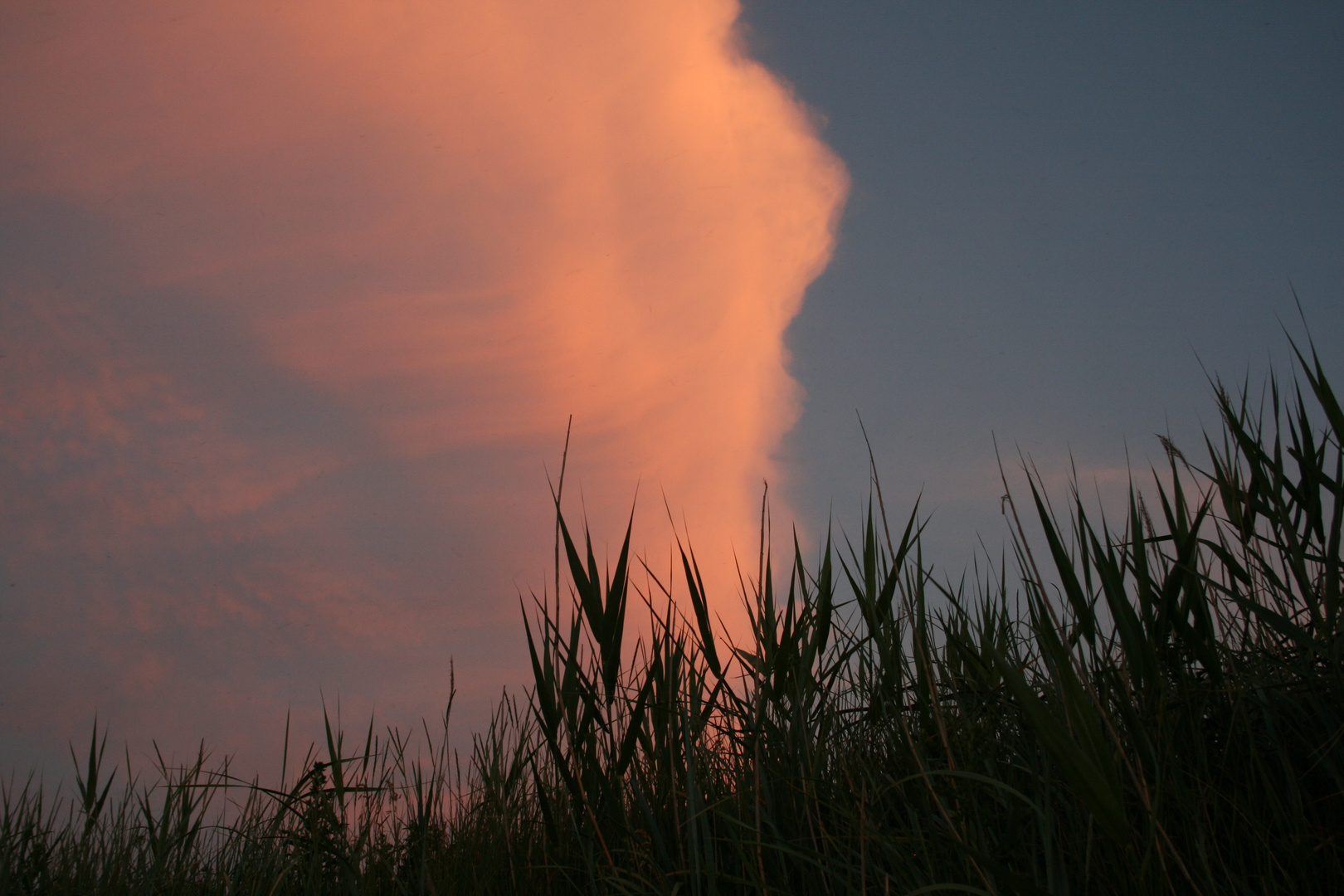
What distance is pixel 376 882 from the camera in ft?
6.16

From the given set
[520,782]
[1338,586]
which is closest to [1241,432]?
[1338,586]

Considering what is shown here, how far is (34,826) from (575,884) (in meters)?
2.42

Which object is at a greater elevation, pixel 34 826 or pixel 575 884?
pixel 34 826

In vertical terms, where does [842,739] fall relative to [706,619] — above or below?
below

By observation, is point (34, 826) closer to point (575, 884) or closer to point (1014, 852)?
point (575, 884)

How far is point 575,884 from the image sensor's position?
1.75 m

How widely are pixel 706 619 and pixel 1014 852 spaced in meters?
0.84

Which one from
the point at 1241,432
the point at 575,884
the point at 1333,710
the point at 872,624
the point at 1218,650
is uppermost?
the point at 1241,432

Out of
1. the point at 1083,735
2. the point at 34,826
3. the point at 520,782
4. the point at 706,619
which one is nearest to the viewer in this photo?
the point at 1083,735

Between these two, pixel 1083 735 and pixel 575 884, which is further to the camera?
pixel 575 884

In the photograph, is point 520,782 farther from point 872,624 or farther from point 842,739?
point 872,624

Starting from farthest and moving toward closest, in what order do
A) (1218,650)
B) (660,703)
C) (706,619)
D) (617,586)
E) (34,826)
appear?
1. (34,826)
2. (706,619)
3. (660,703)
4. (617,586)
5. (1218,650)

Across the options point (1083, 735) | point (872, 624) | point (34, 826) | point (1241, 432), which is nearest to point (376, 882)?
point (872, 624)

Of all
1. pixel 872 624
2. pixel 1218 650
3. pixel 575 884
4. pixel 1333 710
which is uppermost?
pixel 872 624
